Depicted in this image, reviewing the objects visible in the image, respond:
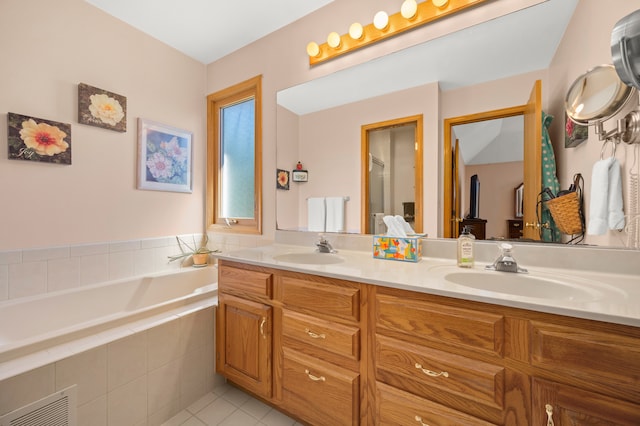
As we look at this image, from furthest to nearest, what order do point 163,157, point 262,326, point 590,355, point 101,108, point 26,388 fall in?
point 163,157 < point 101,108 < point 262,326 < point 26,388 < point 590,355

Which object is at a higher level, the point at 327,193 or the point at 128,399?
→ the point at 327,193

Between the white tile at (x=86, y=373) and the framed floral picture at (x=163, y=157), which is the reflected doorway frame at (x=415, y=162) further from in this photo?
the framed floral picture at (x=163, y=157)

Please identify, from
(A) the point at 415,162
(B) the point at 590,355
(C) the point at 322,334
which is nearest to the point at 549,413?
(B) the point at 590,355

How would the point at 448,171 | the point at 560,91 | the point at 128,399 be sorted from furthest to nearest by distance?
the point at 448,171 → the point at 128,399 → the point at 560,91

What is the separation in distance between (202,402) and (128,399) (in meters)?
0.42

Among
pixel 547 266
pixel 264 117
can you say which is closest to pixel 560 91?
pixel 547 266

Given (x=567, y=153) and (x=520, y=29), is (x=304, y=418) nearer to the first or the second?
(x=567, y=153)

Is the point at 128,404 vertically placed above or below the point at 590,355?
below

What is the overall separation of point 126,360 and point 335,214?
1.32 m

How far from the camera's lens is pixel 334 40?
64.5 inches

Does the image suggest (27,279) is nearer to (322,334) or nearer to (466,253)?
(322,334)

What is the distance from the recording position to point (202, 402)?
4.97ft

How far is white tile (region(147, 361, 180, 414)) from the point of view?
1312 millimetres

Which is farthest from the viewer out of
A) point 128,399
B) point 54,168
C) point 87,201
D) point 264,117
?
point 264,117
